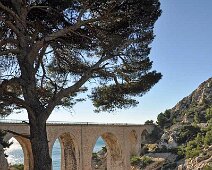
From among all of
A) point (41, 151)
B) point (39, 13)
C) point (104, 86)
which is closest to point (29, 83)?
point (41, 151)

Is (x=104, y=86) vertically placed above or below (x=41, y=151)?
above

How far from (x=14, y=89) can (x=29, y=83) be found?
7.03ft

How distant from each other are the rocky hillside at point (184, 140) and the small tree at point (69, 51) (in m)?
18.3

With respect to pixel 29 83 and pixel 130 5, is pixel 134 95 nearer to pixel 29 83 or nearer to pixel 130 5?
pixel 130 5

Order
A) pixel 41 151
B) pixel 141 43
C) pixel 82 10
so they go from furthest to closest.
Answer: pixel 141 43, pixel 82 10, pixel 41 151

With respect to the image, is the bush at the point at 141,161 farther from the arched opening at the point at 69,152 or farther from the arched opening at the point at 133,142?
the arched opening at the point at 69,152

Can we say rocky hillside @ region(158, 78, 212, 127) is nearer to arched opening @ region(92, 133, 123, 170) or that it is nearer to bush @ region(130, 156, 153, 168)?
bush @ region(130, 156, 153, 168)

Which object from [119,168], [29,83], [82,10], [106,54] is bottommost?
[119,168]

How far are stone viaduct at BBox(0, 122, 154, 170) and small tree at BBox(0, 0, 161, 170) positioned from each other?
35.7 feet

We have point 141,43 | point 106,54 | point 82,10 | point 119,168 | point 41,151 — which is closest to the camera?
point 41,151

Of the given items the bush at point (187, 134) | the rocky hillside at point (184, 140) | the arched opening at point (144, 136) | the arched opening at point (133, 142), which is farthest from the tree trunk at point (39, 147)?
the arched opening at point (144, 136)

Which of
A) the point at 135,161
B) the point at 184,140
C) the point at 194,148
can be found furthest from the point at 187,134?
the point at 135,161

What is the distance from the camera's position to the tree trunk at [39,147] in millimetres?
7035

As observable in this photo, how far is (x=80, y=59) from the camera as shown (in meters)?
9.71
